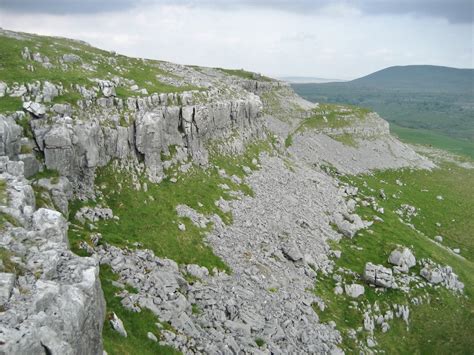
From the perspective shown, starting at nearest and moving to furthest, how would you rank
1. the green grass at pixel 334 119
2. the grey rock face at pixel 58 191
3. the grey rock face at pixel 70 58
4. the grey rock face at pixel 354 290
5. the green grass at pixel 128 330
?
the green grass at pixel 128 330 → the grey rock face at pixel 58 191 → the grey rock face at pixel 354 290 → the grey rock face at pixel 70 58 → the green grass at pixel 334 119

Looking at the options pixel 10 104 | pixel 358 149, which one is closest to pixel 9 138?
pixel 10 104

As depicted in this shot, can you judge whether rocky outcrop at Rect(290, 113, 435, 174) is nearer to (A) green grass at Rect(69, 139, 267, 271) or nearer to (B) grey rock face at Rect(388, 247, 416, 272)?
(B) grey rock face at Rect(388, 247, 416, 272)

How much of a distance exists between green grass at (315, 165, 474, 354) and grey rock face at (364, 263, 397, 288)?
3.72 feet

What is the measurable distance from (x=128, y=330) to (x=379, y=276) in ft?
114

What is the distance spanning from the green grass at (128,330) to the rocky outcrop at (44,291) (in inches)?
173

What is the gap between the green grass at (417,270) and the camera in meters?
44.5

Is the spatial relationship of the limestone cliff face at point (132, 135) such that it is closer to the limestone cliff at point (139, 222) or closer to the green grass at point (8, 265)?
the limestone cliff at point (139, 222)

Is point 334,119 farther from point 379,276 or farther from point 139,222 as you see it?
point 139,222

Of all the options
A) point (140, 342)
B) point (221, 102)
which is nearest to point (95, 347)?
point (140, 342)

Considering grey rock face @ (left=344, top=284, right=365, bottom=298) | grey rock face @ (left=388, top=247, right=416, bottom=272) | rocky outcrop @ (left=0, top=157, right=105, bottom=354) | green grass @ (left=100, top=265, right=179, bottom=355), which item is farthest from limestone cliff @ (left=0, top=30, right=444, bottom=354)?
grey rock face @ (left=388, top=247, right=416, bottom=272)

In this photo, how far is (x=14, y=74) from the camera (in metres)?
45.8

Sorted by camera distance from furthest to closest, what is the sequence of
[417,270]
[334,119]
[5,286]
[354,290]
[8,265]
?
[334,119], [417,270], [354,290], [8,265], [5,286]

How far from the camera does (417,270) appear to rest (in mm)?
55719

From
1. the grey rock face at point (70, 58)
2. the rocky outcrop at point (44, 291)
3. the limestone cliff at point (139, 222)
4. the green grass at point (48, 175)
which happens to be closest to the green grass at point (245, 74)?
the limestone cliff at point (139, 222)
